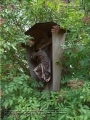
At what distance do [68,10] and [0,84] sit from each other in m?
1.10

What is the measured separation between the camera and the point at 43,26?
5.94 ft

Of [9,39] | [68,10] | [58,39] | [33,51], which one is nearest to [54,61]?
[58,39]

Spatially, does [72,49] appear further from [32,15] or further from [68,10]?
[32,15]

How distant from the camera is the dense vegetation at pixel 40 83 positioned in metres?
1.29

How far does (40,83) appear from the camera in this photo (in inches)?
69.1

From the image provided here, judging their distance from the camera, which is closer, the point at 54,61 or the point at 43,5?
the point at 54,61

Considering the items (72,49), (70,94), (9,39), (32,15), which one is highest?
(32,15)

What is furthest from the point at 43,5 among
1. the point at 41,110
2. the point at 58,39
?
the point at 41,110

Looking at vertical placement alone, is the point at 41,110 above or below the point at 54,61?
below

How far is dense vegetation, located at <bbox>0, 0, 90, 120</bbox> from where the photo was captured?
1289 mm

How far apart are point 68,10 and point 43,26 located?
36 centimetres

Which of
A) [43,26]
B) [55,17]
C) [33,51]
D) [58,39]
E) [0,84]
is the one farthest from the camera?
[55,17]

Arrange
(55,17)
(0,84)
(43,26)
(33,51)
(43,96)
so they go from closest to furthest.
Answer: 1. (0,84)
2. (43,96)
3. (43,26)
4. (33,51)
5. (55,17)

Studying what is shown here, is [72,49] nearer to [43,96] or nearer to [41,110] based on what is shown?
[43,96]
